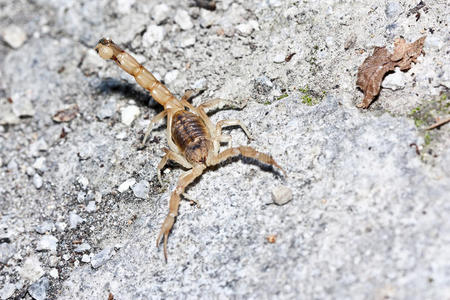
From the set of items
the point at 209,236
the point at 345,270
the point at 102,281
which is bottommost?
the point at 102,281

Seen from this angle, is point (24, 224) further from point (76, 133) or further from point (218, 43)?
point (218, 43)

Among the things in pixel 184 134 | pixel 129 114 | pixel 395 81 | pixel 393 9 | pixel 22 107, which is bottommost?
pixel 22 107

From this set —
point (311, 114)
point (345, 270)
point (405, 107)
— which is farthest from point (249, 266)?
point (405, 107)

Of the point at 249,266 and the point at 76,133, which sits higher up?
the point at 249,266

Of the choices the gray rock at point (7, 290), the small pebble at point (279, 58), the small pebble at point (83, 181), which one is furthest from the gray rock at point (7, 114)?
the small pebble at point (279, 58)

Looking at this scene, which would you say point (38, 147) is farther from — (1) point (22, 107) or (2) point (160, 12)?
(2) point (160, 12)

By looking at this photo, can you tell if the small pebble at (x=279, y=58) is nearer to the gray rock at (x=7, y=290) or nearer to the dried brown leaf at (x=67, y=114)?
the dried brown leaf at (x=67, y=114)

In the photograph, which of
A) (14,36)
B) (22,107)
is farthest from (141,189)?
(14,36)
